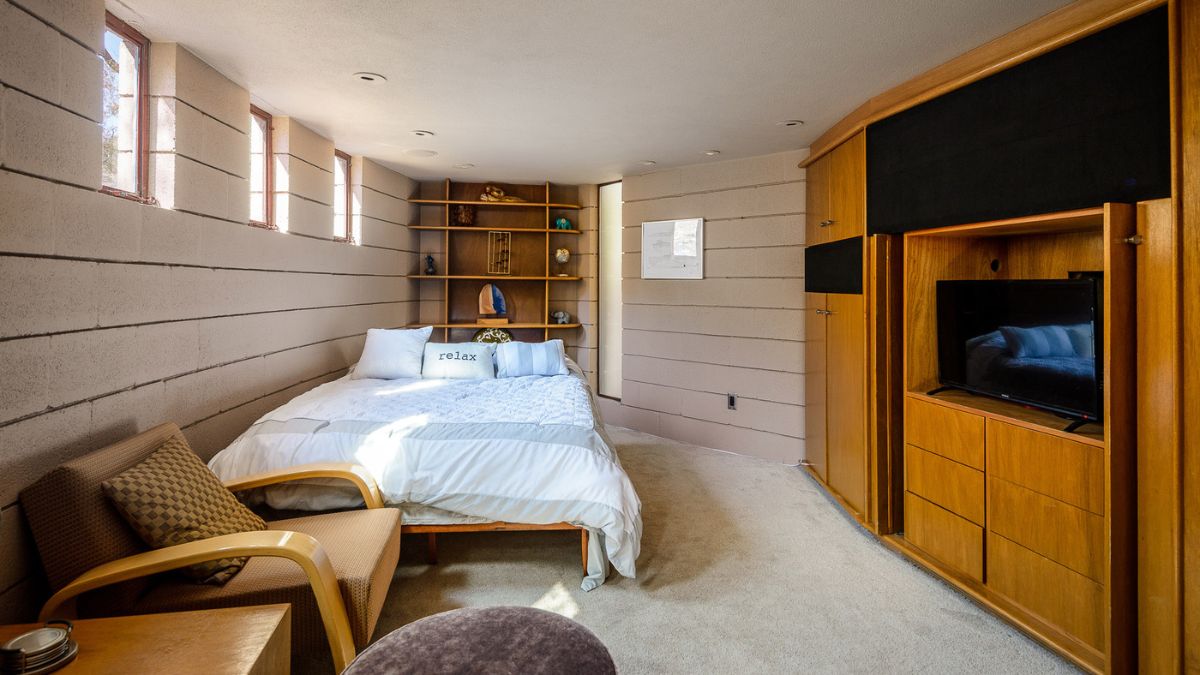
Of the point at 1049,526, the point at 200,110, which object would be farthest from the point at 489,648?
the point at 200,110

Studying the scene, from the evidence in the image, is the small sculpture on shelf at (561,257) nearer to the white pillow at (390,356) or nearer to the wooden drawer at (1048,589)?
the white pillow at (390,356)

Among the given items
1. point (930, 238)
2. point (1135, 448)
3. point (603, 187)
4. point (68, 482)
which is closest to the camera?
point (68, 482)

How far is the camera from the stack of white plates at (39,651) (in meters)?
1.20

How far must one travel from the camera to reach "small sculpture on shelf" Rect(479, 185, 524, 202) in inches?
209

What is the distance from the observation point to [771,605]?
7.62 feet

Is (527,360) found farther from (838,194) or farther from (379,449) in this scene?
(838,194)

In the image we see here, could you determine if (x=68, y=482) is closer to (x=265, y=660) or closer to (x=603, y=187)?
(x=265, y=660)

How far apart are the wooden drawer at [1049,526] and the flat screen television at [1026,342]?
0.34 m

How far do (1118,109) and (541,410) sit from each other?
2545 millimetres

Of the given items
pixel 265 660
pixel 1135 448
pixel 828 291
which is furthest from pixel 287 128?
pixel 1135 448

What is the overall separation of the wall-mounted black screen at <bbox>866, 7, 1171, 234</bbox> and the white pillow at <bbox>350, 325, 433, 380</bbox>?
306 cm

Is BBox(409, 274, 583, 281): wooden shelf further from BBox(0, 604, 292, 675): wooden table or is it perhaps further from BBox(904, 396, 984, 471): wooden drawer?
BBox(0, 604, 292, 675): wooden table

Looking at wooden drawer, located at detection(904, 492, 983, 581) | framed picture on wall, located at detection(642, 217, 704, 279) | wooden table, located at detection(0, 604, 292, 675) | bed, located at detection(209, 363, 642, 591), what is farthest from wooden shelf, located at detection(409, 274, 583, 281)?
wooden table, located at detection(0, 604, 292, 675)

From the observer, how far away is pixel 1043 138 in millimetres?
2051
